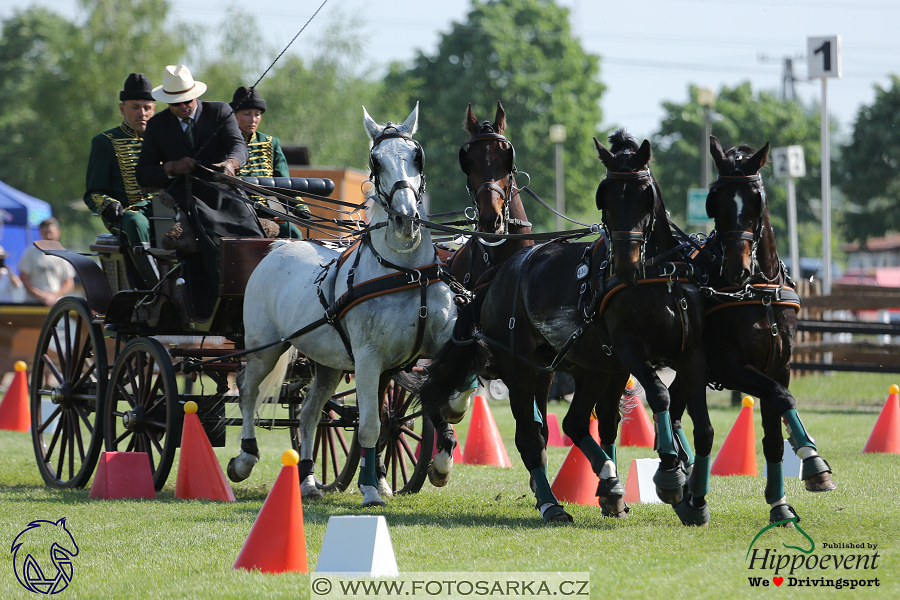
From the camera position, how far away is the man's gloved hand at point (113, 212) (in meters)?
8.09

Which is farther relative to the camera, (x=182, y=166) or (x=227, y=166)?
(x=227, y=166)

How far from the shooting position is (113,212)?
810cm

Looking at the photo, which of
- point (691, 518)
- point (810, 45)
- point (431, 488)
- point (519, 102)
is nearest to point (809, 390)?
point (810, 45)

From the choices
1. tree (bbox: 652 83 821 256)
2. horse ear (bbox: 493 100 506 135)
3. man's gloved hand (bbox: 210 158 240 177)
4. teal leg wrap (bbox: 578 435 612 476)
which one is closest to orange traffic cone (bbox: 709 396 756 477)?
teal leg wrap (bbox: 578 435 612 476)

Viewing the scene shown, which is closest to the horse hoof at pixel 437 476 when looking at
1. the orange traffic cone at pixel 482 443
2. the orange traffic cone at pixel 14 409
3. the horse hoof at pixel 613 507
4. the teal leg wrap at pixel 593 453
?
the teal leg wrap at pixel 593 453

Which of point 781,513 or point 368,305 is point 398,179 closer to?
point 368,305

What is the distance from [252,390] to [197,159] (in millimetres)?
1787

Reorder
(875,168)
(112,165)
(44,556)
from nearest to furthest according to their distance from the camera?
(44,556)
(112,165)
(875,168)

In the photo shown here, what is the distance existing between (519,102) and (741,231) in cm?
3699

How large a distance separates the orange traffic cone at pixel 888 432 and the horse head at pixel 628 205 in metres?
4.84

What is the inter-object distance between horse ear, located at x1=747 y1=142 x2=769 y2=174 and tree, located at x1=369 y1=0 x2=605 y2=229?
3288cm

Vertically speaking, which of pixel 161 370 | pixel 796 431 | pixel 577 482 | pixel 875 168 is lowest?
pixel 577 482

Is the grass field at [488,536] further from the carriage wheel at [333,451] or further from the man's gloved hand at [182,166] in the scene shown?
the man's gloved hand at [182,166]

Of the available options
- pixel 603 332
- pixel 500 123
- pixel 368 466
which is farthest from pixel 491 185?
pixel 368 466
